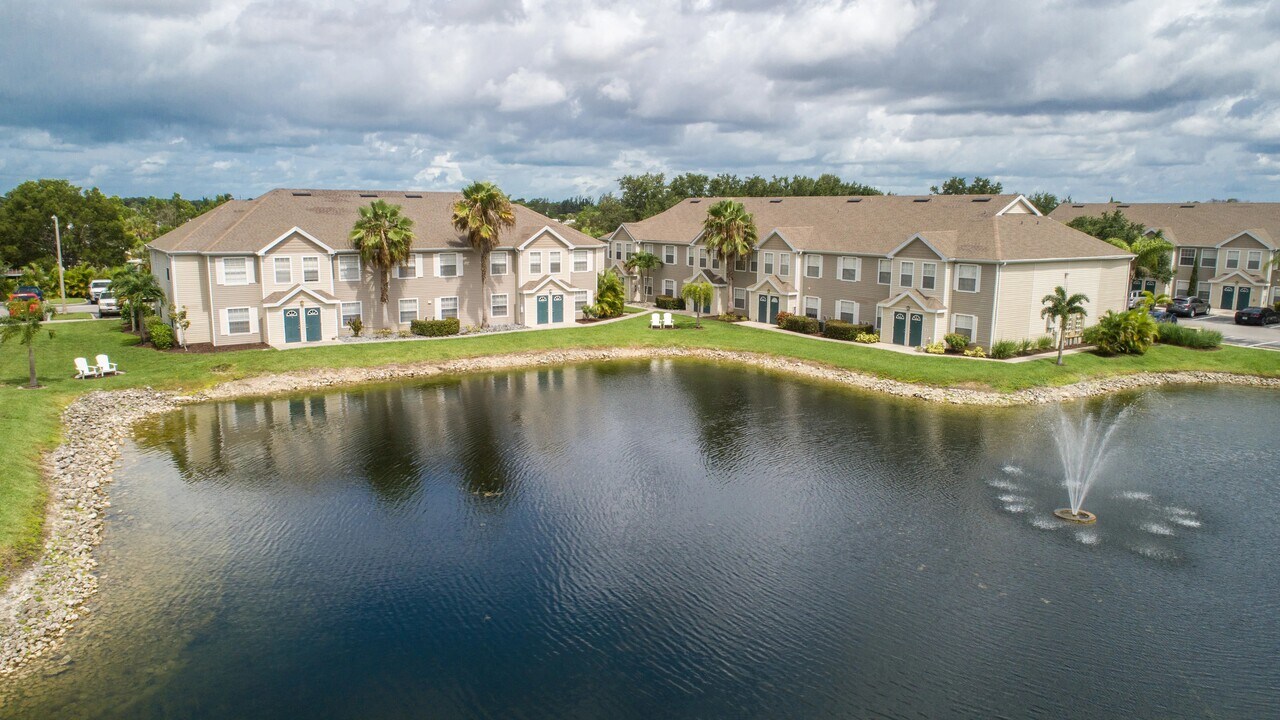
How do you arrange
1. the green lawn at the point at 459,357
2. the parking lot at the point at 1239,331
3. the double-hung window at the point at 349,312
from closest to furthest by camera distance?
the green lawn at the point at 459,357 < the double-hung window at the point at 349,312 < the parking lot at the point at 1239,331

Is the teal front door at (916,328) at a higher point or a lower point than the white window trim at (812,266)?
lower

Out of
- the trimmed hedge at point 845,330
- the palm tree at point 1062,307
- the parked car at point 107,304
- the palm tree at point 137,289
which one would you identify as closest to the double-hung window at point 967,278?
the palm tree at point 1062,307

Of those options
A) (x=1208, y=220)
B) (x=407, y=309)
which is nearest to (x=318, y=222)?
(x=407, y=309)

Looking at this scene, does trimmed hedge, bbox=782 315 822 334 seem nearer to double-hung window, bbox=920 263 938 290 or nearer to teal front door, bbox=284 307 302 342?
double-hung window, bbox=920 263 938 290

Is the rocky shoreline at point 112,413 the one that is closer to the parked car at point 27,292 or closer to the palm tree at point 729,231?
the palm tree at point 729,231


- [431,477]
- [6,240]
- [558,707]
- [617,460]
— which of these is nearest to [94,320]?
[6,240]

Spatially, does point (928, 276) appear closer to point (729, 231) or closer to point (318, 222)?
point (729, 231)
